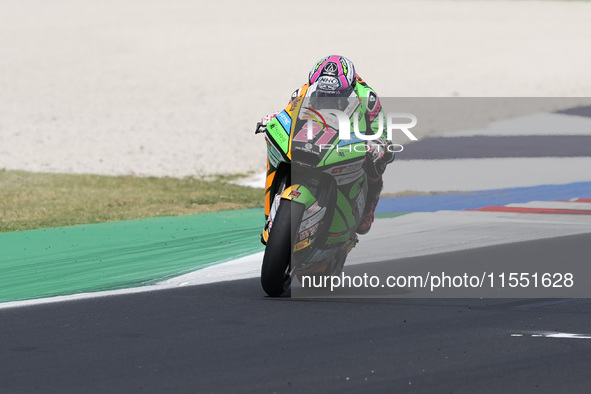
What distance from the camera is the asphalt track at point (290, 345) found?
5.86 meters

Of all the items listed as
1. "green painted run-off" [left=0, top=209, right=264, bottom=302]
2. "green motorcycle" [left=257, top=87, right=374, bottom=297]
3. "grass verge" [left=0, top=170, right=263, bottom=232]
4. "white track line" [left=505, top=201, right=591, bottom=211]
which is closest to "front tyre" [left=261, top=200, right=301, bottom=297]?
"green motorcycle" [left=257, top=87, right=374, bottom=297]

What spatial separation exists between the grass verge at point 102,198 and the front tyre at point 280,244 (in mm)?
5465

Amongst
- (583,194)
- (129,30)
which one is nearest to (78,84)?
(129,30)

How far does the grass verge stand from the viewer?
13875mm

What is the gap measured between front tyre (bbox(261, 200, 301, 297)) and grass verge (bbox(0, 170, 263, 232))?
546 cm

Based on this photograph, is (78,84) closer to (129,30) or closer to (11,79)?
(11,79)

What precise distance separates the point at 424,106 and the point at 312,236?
16855mm

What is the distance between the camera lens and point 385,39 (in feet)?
114

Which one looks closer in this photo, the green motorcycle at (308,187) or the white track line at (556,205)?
the green motorcycle at (308,187)

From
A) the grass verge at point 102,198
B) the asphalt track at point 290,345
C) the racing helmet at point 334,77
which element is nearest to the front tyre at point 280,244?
the asphalt track at point 290,345

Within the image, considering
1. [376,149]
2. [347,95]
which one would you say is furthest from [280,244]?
[347,95]

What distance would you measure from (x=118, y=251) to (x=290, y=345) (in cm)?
453

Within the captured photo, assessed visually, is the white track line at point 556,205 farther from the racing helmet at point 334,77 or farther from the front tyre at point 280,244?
the front tyre at point 280,244

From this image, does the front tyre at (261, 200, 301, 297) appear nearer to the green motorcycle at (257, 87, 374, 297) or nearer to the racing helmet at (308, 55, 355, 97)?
the green motorcycle at (257, 87, 374, 297)
